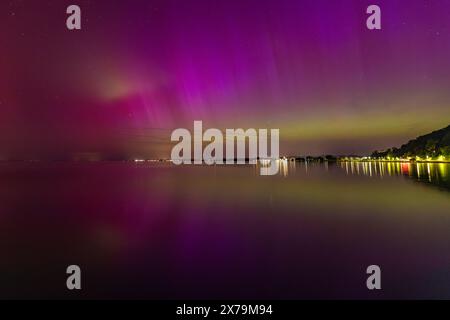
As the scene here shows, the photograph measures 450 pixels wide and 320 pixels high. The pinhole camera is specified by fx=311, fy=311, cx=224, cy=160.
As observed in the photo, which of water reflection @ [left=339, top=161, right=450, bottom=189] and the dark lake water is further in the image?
water reflection @ [left=339, top=161, right=450, bottom=189]

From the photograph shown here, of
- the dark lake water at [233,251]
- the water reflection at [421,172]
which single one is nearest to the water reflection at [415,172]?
the water reflection at [421,172]

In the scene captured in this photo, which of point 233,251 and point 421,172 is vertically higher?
point 421,172

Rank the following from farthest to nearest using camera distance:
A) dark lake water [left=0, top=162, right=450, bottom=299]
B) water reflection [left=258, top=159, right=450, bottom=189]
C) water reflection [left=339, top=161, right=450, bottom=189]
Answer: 1. water reflection [left=258, top=159, right=450, bottom=189]
2. water reflection [left=339, top=161, right=450, bottom=189]
3. dark lake water [left=0, top=162, right=450, bottom=299]

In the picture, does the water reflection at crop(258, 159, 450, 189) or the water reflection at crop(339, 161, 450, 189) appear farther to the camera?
the water reflection at crop(258, 159, 450, 189)

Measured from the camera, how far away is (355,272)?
11703 millimetres

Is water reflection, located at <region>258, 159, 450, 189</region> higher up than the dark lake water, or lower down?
higher up

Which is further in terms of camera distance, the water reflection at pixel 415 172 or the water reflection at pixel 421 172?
the water reflection at pixel 415 172

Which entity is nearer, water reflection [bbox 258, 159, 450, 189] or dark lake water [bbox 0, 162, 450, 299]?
dark lake water [bbox 0, 162, 450, 299]

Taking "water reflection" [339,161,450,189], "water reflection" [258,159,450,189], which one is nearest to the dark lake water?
"water reflection" [339,161,450,189]

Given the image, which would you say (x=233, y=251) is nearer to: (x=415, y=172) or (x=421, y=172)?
(x=421, y=172)

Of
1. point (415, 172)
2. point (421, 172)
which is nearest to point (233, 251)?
point (421, 172)

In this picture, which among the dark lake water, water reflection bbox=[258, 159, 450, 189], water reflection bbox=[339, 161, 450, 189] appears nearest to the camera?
the dark lake water

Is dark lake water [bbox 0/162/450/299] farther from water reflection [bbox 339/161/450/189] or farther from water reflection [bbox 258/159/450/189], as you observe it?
water reflection [bbox 258/159/450/189]

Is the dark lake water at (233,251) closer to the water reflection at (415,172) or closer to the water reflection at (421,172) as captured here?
the water reflection at (421,172)
